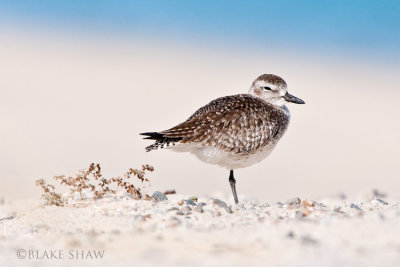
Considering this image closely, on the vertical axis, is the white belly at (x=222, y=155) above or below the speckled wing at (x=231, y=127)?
below

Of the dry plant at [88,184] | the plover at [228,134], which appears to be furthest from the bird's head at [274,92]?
the dry plant at [88,184]

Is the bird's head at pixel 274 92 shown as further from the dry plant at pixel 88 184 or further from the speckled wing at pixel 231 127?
the dry plant at pixel 88 184

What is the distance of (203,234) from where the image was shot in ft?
24.1

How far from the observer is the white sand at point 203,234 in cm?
640

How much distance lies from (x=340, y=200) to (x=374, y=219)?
353 cm

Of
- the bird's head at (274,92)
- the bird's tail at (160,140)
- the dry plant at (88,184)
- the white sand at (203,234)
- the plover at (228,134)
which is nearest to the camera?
the white sand at (203,234)

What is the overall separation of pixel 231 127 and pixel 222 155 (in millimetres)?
462

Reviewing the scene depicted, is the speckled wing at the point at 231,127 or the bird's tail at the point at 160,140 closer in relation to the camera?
the bird's tail at the point at 160,140

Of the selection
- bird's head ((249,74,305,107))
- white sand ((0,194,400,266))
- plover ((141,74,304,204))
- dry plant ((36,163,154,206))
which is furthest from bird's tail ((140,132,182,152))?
bird's head ((249,74,305,107))

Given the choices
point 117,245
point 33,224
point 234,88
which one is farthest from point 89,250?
point 234,88

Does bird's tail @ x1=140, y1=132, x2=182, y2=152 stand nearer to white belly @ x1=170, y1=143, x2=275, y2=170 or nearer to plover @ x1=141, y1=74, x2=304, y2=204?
plover @ x1=141, y1=74, x2=304, y2=204

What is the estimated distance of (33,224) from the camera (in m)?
8.60

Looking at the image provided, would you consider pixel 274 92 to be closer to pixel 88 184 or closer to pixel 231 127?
pixel 231 127

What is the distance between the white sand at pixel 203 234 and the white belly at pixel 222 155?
2.81 feet
